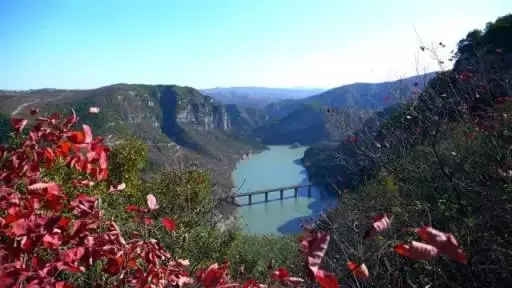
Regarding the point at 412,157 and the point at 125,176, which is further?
the point at 125,176

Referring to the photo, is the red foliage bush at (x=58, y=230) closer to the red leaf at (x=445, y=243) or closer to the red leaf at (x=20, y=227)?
the red leaf at (x=20, y=227)

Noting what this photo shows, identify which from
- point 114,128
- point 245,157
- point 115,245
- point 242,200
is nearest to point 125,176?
point 115,245

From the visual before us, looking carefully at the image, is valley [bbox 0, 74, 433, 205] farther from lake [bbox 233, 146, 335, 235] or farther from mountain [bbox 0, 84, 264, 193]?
lake [bbox 233, 146, 335, 235]

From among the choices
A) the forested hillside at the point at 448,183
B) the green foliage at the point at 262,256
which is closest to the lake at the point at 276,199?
the green foliage at the point at 262,256

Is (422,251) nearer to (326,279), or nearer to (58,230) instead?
(326,279)

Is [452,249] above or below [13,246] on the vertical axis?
above

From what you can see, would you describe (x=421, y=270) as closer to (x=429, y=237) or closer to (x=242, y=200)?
(x=429, y=237)

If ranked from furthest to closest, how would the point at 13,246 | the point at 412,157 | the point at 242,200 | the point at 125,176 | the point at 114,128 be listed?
1. the point at 114,128
2. the point at 242,200
3. the point at 125,176
4. the point at 412,157
5. the point at 13,246
